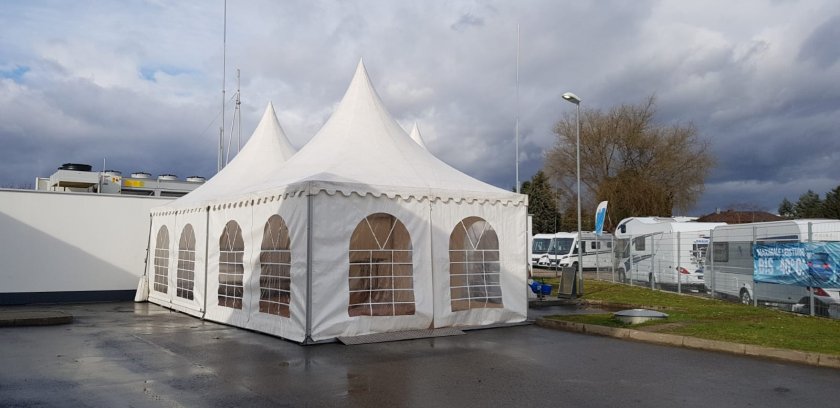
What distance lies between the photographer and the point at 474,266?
13188mm

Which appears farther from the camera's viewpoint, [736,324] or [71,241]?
[71,241]

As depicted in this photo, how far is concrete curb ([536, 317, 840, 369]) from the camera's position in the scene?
368 inches

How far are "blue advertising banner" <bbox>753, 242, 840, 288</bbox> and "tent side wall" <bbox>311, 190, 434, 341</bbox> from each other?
8843mm

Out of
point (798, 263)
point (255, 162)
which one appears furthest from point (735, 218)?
point (255, 162)

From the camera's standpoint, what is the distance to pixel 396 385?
7.95 m

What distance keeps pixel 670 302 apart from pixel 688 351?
26.9ft

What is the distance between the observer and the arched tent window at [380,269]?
460 inches

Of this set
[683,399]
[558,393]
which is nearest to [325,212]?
[558,393]

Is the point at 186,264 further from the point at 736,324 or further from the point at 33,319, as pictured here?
the point at 736,324

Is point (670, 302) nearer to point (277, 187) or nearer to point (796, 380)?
point (796, 380)

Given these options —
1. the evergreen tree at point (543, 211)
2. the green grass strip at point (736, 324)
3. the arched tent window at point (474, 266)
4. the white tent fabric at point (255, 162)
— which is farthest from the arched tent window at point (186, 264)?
the evergreen tree at point (543, 211)

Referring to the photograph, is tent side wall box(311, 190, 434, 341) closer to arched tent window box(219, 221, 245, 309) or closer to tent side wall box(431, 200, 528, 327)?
tent side wall box(431, 200, 528, 327)

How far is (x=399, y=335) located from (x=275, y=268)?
2.75 metres

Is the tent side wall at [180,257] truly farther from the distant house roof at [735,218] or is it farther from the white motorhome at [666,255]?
the distant house roof at [735,218]
